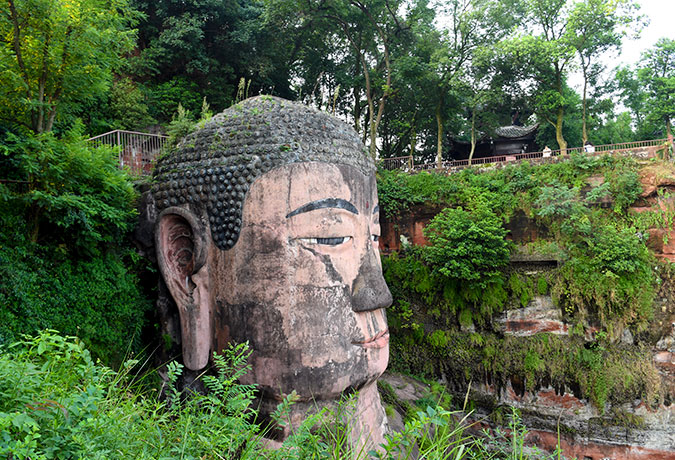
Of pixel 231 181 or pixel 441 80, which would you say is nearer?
pixel 231 181

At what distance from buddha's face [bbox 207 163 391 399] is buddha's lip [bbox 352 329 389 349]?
0.01 m

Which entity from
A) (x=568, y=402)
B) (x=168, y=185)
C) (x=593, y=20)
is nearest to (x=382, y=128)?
(x=593, y=20)

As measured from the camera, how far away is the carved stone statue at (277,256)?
4008 millimetres

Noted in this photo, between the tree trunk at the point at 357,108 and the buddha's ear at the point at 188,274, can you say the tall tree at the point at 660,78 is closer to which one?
the tree trunk at the point at 357,108

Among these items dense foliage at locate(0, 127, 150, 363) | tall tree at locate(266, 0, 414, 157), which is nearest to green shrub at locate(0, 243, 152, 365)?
dense foliage at locate(0, 127, 150, 363)

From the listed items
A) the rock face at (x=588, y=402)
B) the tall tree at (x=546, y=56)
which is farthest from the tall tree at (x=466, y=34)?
the rock face at (x=588, y=402)

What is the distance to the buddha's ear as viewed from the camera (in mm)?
4270

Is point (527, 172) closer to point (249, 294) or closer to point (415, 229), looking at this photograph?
point (415, 229)

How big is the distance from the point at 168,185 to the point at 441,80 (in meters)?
13.5

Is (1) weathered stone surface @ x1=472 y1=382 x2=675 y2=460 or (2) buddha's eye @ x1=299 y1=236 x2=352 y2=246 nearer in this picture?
(2) buddha's eye @ x1=299 y1=236 x2=352 y2=246

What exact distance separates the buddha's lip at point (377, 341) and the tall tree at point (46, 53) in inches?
A: 152

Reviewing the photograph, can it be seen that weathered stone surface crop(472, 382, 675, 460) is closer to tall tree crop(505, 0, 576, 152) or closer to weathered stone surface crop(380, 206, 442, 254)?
weathered stone surface crop(380, 206, 442, 254)

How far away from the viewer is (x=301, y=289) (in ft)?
13.3

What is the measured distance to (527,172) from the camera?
35.5ft
